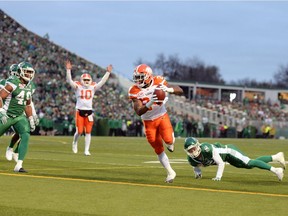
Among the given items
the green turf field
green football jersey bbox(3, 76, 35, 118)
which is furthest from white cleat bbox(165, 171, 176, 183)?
green football jersey bbox(3, 76, 35, 118)

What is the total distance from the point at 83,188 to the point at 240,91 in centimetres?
8234

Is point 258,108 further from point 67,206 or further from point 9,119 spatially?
point 67,206

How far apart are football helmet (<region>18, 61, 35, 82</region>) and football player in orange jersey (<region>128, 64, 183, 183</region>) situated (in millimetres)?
2462

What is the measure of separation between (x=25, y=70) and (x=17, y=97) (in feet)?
2.13

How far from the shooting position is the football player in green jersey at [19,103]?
13359 mm

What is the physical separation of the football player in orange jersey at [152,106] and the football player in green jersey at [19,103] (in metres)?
2.48

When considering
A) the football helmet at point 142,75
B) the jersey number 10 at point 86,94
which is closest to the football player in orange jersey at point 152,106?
the football helmet at point 142,75

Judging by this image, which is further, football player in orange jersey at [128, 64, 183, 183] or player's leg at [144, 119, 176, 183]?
player's leg at [144, 119, 176, 183]

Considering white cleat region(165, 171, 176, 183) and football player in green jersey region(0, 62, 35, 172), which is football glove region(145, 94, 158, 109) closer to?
white cleat region(165, 171, 176, 183)

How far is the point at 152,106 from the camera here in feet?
40.2

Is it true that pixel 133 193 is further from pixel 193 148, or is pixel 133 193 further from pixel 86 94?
pixel 86 94

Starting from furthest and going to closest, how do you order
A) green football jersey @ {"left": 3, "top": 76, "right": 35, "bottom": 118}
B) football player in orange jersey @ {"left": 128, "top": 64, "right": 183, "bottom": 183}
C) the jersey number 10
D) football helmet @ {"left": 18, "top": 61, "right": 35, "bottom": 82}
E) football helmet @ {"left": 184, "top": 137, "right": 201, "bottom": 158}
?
1. the jersey number 10
2. green football jersey @ {"left": 3, "top": 76, "right": 35, "bottom": 118}
3. football helmet @ {"left": 18, "top": 61, "right": 35, "bottom": 82}
4. football helmet @ {"left": 184, "top": 137, "right": 201, "bottom": 158}
5. football player in orange jersey @ {"left": 128, "top": 64, "right": 183, "bottom": 183}

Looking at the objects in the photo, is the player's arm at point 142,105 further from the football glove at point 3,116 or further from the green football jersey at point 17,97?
the green football jersey at point 17,97

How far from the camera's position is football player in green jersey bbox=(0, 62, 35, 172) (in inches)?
526
